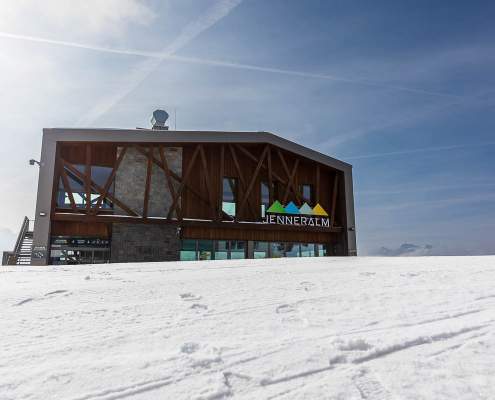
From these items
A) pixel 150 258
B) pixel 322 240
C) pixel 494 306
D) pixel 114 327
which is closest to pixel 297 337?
pixel 114 327

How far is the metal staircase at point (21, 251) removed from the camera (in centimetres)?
1983

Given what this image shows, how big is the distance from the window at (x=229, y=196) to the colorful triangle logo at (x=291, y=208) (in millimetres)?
3585

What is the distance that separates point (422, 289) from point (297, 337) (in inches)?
103

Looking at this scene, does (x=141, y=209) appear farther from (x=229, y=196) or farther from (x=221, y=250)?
(x=229, y=196)

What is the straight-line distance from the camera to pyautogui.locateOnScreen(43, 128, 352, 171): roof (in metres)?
A: 20.0

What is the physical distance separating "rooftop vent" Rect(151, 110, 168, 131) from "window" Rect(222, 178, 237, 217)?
7.06 m

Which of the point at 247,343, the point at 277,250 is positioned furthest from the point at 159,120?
the point at 247,343

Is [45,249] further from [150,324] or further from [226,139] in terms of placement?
[150,324]

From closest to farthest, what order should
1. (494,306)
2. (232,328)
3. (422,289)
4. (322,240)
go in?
(232,328) < (494,306) < (422,289) < (322,240)

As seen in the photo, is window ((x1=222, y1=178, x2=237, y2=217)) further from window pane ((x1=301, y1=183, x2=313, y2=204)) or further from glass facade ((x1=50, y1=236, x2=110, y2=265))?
glass facade ((x1=50, y1=236, x2=110, y2=265))

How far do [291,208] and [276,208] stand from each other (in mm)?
1281

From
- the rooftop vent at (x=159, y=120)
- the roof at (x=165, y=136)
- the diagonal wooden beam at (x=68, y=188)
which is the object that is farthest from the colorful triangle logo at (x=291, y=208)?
the diagonal wooden beam at (x=68, y=188)

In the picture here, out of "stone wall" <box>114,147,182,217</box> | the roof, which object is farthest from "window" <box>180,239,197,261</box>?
the roof

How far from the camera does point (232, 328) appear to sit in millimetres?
3029
